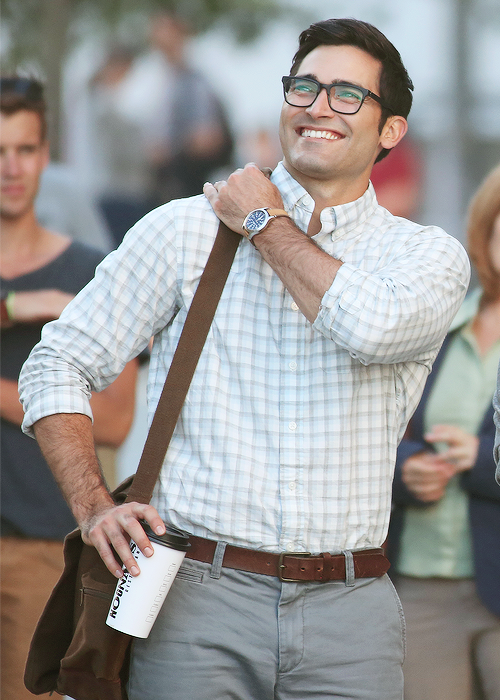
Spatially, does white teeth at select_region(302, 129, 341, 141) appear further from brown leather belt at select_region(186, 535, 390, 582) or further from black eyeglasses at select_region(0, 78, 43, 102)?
black eyeglasses at select_region(0, 78, 43, 102)

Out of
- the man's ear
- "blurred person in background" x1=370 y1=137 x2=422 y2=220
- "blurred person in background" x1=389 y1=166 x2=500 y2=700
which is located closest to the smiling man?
the man's ear

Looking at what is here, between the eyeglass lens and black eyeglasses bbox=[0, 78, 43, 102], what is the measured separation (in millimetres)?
1612

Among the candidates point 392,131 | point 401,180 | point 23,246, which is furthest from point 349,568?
point 401,180

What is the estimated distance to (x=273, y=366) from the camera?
2043 millimetres

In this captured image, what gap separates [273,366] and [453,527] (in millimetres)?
1367


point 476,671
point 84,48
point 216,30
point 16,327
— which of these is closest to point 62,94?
point 84,48

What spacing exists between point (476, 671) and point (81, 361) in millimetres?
1880

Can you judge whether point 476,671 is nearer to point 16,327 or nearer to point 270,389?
point 270,389

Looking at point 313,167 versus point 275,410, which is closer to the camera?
point 275,410

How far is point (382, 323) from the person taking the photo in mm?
1902

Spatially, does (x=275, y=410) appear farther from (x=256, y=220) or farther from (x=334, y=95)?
(x=334, y=95)

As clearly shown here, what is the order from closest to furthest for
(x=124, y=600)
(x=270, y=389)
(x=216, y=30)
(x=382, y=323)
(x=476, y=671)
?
1. (x=124, y=600)
2. (x=382, y=323)
3. (x=270, y=389)
4. (x=476, y=671)
5. (x=216, y=30)

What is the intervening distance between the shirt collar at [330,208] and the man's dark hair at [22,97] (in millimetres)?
1549

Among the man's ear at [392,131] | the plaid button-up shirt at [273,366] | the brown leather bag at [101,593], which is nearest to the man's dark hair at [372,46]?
the man's ear at [392,131]
